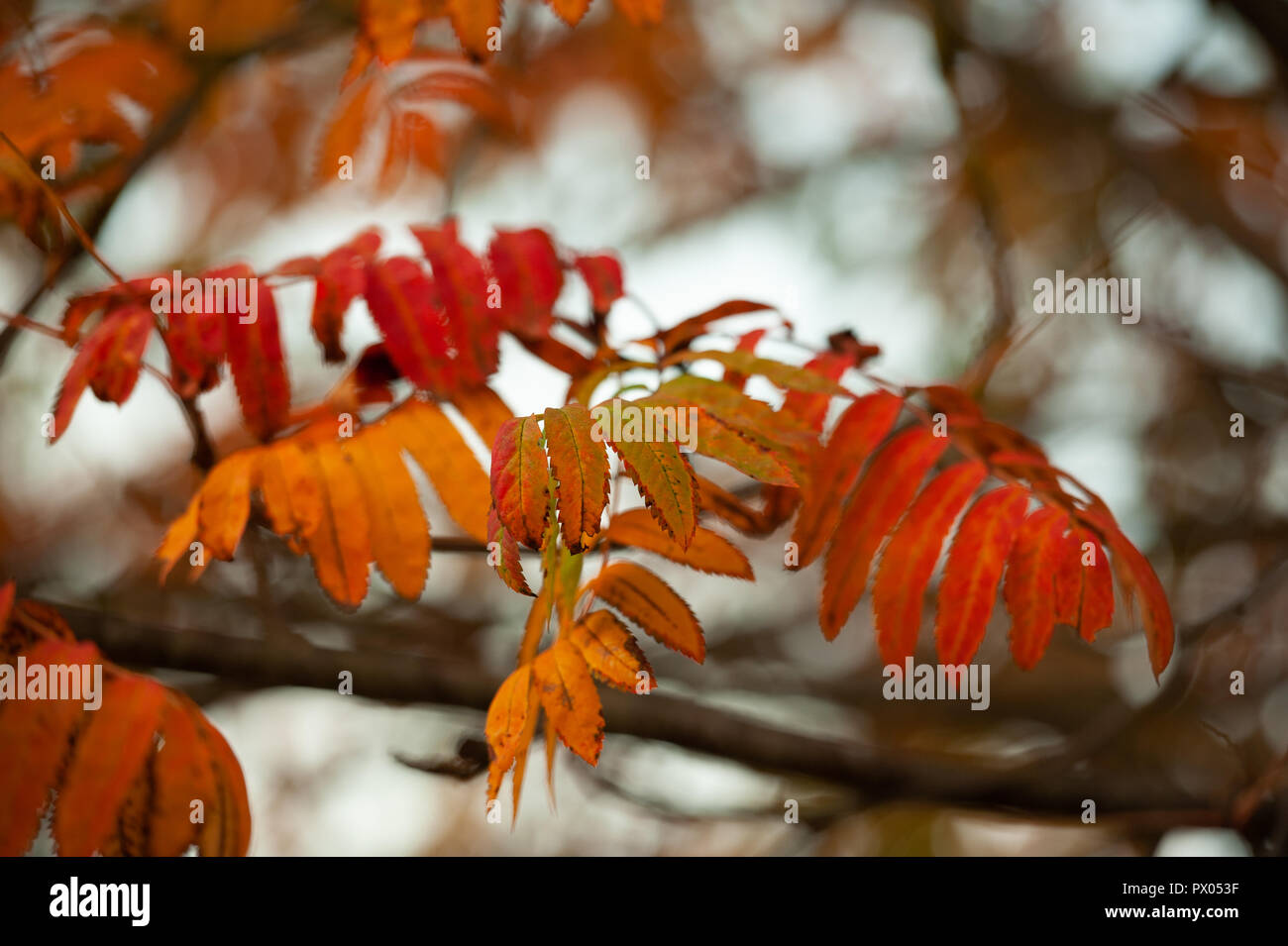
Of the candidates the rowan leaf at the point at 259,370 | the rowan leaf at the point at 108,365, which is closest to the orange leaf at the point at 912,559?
the rowan leaf at the point at 259,370

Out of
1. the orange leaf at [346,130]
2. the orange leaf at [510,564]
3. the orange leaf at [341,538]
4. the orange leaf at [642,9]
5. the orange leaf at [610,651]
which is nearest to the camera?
the orange leaf at [510,564]

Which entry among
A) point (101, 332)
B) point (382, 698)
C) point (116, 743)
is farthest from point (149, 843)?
point (101, 332)

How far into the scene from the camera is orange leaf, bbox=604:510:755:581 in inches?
49.1

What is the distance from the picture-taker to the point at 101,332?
138 cm

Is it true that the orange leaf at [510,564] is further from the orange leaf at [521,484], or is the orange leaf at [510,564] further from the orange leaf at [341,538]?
the orange leaf at [341,538]

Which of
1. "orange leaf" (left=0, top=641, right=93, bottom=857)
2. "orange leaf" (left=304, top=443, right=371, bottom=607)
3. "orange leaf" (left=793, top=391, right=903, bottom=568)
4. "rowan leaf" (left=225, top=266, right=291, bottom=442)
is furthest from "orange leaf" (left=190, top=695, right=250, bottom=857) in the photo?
"orange leaf" (left=793, top=391, right=903, bottom=568)

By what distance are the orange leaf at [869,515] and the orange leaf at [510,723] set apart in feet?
1.31

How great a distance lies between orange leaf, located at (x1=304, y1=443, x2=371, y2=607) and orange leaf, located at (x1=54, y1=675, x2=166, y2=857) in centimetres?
29

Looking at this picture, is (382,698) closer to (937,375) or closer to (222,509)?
(222,509)

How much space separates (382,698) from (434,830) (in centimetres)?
261

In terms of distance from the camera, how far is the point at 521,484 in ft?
3.18

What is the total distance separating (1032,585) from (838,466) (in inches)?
12.1

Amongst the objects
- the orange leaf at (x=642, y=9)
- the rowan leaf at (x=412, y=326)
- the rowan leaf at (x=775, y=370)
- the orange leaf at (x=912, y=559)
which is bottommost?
the orange leaf at (x=912, y=559)

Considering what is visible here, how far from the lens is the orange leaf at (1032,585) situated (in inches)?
48.3
